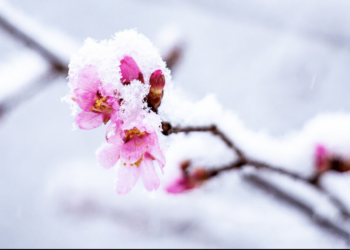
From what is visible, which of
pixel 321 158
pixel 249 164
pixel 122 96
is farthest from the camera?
pixel 321 158

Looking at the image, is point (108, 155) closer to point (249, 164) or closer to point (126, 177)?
point (126, 177)

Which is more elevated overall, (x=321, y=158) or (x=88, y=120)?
(x=321, y=158)

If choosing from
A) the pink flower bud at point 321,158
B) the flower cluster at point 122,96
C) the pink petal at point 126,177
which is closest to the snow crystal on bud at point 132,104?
the flower cluster at point 122,96

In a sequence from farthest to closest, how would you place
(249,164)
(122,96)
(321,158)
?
(321,158) < (249,164) < (122,96)

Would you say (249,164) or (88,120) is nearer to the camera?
(88,120)

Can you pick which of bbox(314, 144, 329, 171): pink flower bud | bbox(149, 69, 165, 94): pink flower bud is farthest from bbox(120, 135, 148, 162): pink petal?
bbox(314, 144, 329, 171): pink flower bud

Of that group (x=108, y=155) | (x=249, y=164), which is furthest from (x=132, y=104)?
(x=249, y=164)

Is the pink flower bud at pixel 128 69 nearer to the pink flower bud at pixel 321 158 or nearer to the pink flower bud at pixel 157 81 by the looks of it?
the pink flower bud at pixel 157 81

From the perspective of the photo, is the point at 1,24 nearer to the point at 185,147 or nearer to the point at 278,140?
the point at 185,147
